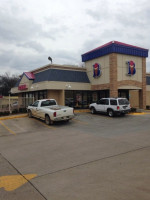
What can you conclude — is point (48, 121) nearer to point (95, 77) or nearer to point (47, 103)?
point (47, 103)

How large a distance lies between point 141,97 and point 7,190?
21.4 meters

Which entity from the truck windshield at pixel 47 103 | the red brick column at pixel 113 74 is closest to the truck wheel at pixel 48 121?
the truck windshield at pixel 47 103

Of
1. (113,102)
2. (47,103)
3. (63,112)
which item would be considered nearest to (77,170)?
(63,112)

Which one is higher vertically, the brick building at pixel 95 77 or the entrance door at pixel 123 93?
the brick building at pixel 95 77

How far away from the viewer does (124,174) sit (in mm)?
4598

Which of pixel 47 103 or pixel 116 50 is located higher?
pixel 116 50

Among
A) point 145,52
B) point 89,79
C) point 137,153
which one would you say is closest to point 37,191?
point 137,153

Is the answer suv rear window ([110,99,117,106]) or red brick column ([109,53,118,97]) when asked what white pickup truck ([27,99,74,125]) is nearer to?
suv rear window ([110,99,117,106])

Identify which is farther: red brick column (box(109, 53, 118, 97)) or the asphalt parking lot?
red brick column (box(109, 53, 118, 97))

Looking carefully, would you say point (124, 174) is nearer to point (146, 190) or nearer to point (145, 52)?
point (146, 190)

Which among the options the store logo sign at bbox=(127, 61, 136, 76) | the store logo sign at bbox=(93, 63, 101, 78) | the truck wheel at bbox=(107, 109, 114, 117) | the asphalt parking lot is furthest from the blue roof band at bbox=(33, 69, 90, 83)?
the asphalt parking lot

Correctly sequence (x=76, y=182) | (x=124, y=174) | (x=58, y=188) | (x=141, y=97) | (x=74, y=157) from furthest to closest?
1. (x=141, y=97)
2. (x=74, y=157)
3. (x=124, y=174)
4. (x=76, y=182)
5. (x=58, y=188)

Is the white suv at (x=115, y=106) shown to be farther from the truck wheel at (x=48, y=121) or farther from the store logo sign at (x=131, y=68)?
the truck wheel at (x=48, y=121)

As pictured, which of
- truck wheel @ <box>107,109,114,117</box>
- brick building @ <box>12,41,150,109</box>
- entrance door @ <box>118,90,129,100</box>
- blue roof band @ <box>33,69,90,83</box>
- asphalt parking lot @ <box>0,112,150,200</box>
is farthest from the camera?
entrance door @ <box>118,90,129,100</box>
